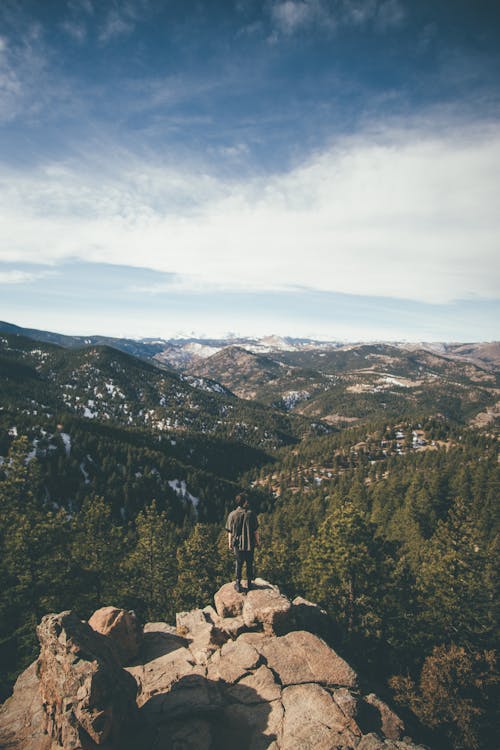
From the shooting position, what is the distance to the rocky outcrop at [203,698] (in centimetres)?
1328

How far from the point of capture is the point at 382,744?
13.3 m

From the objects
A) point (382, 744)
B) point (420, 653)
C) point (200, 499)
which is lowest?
point (200, 499)

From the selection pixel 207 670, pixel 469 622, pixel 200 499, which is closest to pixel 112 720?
pixel 207 670

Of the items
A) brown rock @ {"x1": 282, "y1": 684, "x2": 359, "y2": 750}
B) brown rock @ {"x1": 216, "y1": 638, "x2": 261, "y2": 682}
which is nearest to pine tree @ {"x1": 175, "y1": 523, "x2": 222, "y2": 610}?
brown rock @ {"x1": 216, "y1": 638, "x2": 261, "y2": 682}

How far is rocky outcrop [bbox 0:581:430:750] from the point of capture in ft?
43.6

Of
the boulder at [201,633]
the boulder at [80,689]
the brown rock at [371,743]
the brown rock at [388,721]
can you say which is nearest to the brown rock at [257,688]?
the boulder at [201,633]

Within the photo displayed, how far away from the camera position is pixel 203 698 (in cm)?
1538

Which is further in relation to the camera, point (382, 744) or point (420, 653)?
point (420, 653)

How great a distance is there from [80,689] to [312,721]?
9.85 meters

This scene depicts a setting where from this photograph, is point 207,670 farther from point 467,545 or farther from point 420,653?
point 467,545

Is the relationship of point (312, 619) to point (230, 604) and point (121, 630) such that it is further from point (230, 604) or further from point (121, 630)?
point (121, 630)

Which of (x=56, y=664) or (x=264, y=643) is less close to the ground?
(x=56, y=664)

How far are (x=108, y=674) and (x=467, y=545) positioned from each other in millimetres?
31907

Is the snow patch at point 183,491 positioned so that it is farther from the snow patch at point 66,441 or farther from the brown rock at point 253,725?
the brown rock at point 253,725
